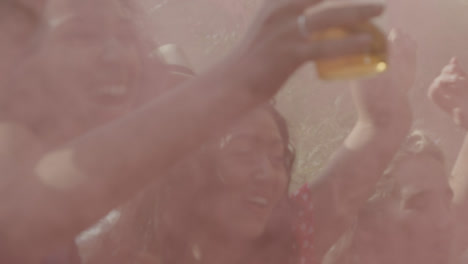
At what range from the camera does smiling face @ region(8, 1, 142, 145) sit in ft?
1.60

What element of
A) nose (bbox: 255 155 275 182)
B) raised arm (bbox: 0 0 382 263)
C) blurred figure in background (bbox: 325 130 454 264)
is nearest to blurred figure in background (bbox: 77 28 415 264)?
nose (bbox: 255 155 275 182)

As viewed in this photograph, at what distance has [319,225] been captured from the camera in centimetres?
81

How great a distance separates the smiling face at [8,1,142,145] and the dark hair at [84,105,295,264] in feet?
0.58

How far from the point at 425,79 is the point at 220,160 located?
0.53 metres

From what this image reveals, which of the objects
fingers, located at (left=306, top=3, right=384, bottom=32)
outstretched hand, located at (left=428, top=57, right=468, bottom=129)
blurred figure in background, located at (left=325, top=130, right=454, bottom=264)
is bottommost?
blurred figure in background, located at (left=325, top=130, right=454, bottom=264)

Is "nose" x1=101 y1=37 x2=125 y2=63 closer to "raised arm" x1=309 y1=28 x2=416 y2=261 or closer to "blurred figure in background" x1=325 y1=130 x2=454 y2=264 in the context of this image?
"raised arm" x1=309 y1=28 x2=416 y2=261

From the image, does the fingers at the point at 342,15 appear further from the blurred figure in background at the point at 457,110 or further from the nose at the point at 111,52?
the blurred figure in background at the point at 457,110

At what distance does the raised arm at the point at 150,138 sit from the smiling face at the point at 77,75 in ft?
0.48

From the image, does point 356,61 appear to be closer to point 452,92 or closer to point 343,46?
point 343,46

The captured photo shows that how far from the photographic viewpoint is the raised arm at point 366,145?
80 centimetres

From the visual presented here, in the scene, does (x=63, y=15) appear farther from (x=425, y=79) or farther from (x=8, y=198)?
(x=425, y=79)

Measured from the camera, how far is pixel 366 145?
80 cm

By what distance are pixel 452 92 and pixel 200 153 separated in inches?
21.7

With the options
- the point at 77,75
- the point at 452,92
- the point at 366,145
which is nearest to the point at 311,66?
the point at 366,145
